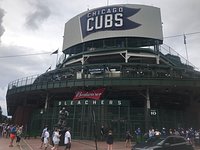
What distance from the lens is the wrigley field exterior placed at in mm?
33719

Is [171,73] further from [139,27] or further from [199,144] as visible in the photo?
[199,144]

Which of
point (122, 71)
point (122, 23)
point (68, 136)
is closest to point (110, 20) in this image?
point (122, 23)

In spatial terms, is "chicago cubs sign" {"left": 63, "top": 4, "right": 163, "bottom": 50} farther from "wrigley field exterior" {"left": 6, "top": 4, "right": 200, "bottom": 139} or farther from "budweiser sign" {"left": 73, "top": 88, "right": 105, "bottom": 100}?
"budweiser sign" {"left": 73, "top": 88, "right": 105, "bottom": 100}

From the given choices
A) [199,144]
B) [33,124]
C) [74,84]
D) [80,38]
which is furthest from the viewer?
[80,38]

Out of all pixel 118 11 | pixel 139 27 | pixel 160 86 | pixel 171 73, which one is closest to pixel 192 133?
pixel 160 86

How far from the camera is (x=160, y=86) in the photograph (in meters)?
34.2

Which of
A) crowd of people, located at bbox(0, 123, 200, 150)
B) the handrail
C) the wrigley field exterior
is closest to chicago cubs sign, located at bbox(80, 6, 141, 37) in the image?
the wrigley field exterior

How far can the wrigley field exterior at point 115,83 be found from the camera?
111 ft

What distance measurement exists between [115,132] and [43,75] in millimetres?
21113

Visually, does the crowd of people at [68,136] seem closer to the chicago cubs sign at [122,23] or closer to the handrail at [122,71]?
the handrail at [122,71]

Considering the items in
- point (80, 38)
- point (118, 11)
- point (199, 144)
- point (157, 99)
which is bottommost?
point (199, 144)

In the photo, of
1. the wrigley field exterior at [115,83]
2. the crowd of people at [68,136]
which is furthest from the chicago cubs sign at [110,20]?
the crowd of people at [68,136]

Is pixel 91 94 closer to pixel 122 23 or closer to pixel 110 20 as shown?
pixel 122 23

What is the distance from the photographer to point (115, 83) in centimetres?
3466
